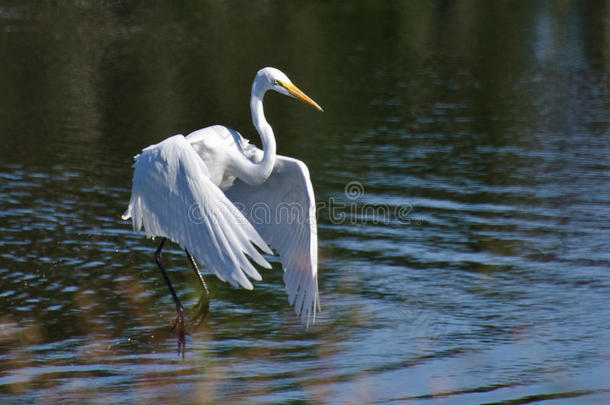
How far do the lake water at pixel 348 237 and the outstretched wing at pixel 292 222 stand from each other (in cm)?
38

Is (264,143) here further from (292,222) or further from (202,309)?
(202,309)

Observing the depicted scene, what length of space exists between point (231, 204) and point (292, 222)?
1.09 meters

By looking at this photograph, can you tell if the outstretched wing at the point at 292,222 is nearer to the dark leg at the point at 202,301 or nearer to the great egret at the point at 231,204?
the great egret at the point at 231,204

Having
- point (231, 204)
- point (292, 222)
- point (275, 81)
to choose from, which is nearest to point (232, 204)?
point (231, 204)

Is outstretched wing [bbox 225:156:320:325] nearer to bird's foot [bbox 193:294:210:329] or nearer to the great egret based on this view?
the great egret

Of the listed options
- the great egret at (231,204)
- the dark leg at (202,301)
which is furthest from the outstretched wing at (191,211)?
the dark leg at (202,301)

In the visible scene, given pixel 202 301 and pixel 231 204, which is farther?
pixel 202 301

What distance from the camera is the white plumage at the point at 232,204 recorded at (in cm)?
755

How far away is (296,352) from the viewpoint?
812cm

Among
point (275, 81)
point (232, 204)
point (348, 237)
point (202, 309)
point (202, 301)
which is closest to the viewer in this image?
point (232, 204)

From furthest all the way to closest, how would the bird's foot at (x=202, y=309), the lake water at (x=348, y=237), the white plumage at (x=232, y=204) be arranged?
the bird's foot at (x=202, y=309)
the lake water at (x=348, y=237)
the white plumage at (x=232, y=204)

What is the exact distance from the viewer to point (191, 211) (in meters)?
7.86

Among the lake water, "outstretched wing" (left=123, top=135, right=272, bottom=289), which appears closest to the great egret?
"outstretched wing" (left=123, top=135, right=272, bottom=289)

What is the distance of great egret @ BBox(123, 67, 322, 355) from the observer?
24.8 feet
